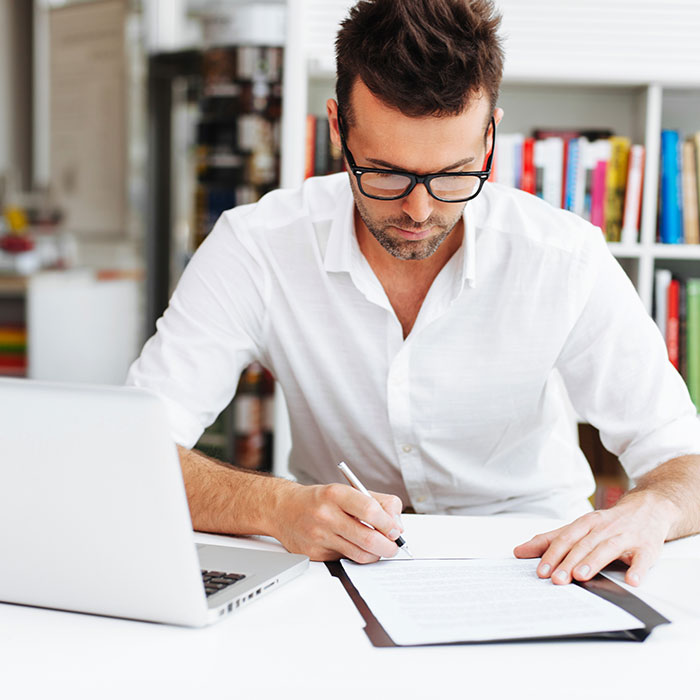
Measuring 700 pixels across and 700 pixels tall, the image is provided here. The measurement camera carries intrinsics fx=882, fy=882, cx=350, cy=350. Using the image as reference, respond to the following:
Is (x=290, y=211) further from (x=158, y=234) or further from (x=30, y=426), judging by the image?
(x=158, y=234)

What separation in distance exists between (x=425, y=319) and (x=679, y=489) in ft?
1.60

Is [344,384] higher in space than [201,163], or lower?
lower

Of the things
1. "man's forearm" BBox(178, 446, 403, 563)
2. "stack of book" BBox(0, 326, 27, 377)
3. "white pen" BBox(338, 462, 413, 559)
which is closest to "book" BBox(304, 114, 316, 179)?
"man's forearm" BBox(178, 446, 403, 563)

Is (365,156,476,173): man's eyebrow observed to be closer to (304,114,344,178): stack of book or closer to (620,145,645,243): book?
(304,114,344,178): stack of book

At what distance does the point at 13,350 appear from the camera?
382 cm

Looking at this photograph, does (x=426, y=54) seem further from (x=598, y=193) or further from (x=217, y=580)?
(x=598, y=193)

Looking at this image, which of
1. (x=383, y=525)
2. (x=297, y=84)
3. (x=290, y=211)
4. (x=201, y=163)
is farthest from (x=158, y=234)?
(x=383, y=525)

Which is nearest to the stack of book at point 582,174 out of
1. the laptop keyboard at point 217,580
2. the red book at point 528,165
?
the red book at point 528,165

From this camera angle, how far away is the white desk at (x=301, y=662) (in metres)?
0.70

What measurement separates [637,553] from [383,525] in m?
0.30

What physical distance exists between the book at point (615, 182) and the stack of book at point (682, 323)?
210 mm

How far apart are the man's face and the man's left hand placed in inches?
19.5

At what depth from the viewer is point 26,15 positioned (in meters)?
5.91

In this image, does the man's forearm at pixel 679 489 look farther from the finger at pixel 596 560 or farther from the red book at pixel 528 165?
the red book at pixel 528 165
